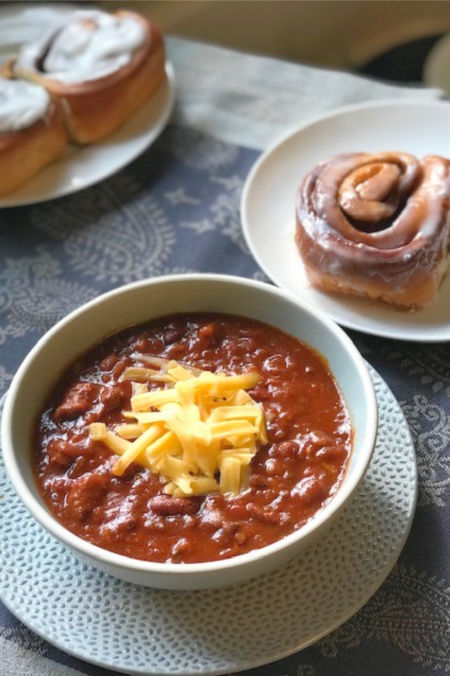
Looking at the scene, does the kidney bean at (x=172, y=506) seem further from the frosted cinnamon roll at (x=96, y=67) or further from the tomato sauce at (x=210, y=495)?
the frosted cinnamon roll at (x=96, y=67)

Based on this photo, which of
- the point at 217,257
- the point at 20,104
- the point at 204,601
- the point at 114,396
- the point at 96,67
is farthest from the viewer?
the point at 96,67

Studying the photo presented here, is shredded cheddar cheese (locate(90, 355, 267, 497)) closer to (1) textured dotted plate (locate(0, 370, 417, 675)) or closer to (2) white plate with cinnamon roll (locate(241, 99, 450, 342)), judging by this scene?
(1) textured dotted plate (locate(0, 370, 417, 675))

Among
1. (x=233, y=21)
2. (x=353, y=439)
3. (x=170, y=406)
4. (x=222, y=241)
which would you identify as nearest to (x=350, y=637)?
(x=353, y=439)

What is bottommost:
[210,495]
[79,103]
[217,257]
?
[217,257]

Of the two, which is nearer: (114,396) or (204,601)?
(204,601)

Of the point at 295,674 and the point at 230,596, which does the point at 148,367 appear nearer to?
the point at 230,596

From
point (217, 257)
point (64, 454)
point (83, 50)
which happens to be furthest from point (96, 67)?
point (64, 454)

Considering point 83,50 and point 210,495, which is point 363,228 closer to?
point 210,495
